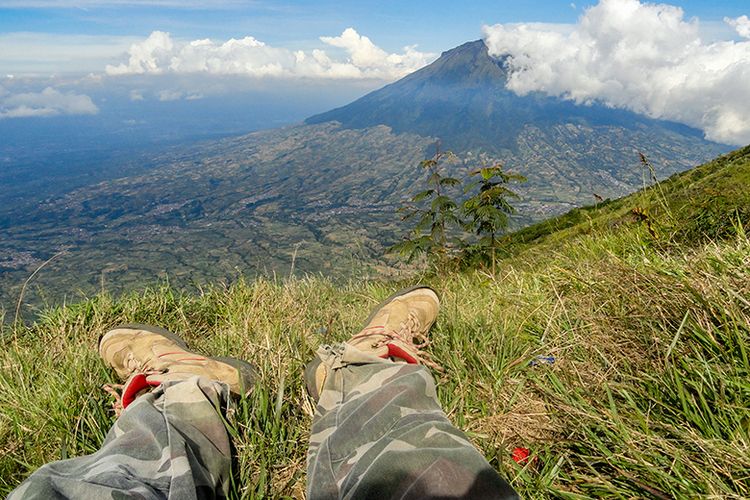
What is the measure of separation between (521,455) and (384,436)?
512 millimetres

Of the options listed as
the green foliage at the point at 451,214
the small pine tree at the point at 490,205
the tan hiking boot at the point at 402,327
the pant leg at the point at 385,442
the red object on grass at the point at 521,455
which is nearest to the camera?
the pant leg at the point at 385,442

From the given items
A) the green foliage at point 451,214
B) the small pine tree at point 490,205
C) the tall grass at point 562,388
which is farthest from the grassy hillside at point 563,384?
the small pine tree at point 490,205

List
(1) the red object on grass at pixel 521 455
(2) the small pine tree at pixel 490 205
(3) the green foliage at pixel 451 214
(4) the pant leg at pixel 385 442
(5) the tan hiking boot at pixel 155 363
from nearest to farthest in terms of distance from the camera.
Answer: (4) the pant leg at pixel 385 442, (1) the red object on grass at pixel 521 455, (5) the tan hiking boot at pixel 155 363, (3) the green foliage at pixel 451 214, (2) the small pine tree at pixel 490 205

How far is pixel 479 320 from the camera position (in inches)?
101

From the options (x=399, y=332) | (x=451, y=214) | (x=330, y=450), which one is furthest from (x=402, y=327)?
(x=451, y=214)

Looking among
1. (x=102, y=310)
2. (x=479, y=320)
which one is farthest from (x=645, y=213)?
(x=102, y=310)

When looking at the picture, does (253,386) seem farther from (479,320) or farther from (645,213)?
(645,213)

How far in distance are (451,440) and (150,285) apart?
12.6 feet

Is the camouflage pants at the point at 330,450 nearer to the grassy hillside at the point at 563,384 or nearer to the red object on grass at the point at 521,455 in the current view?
the grassy hillside at the point at 563,384

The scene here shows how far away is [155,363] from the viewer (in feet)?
7.66

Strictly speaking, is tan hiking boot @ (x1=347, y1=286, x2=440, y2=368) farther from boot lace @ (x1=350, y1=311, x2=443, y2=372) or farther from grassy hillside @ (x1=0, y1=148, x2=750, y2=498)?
grassy hillside @ (x1=0, y1=148, x2=750, y2=498)

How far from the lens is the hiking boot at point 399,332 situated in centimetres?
205

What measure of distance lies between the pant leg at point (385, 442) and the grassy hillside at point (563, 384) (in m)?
0.21

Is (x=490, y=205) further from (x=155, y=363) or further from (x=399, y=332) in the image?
(x=155, y=363)
